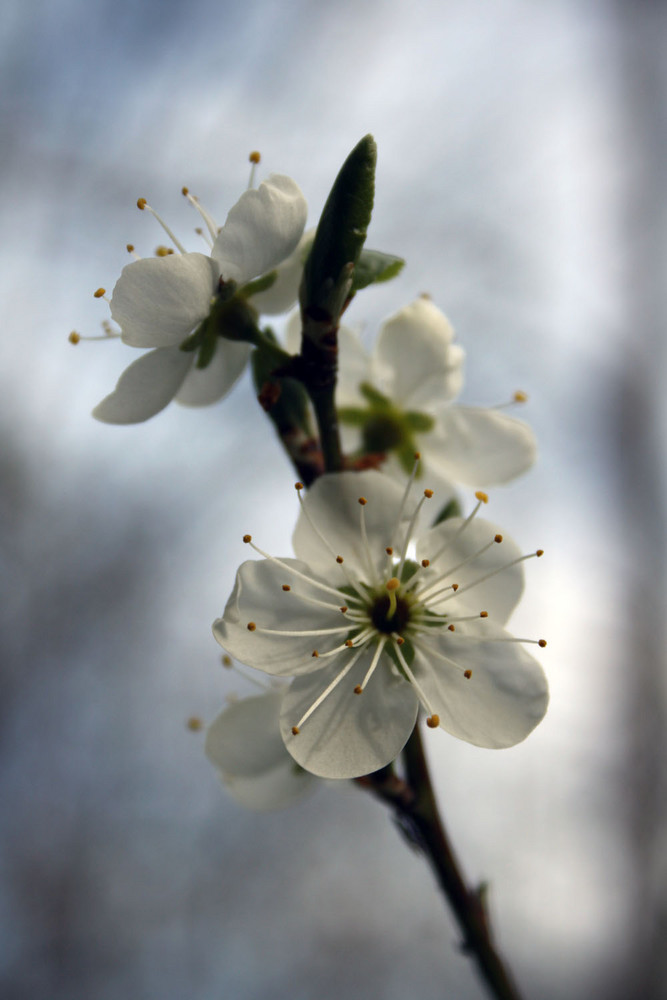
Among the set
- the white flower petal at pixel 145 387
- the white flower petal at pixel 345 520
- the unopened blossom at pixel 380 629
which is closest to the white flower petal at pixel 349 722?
the unopened blossom at pixel 380 629

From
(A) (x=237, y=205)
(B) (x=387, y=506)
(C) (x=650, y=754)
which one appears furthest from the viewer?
(C) (x=650, y=754)

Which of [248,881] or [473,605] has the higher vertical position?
[473,605]

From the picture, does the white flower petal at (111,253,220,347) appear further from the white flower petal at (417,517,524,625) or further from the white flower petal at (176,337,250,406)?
the white flower petal at (417,517,524,625)

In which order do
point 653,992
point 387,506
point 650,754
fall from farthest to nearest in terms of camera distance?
point 650,754 < point 653,992 < point 387,506

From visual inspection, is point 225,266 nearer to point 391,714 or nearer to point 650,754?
point 391,714

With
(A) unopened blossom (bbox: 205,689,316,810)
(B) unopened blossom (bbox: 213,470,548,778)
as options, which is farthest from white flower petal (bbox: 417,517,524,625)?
(A) unopened blossom (bbox: 205,689,316,810)

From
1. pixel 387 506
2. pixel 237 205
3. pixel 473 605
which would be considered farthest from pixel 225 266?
pixel 473 605
